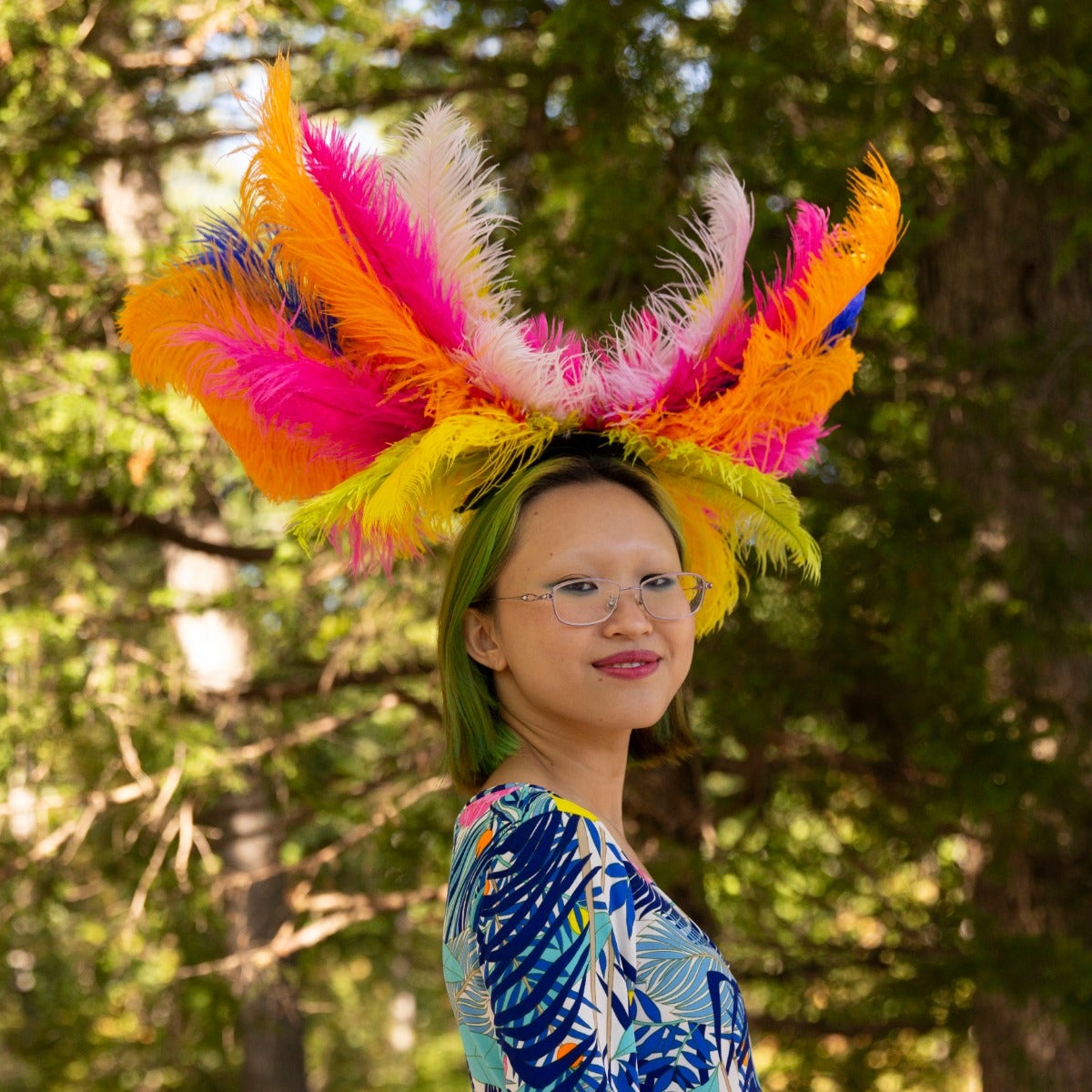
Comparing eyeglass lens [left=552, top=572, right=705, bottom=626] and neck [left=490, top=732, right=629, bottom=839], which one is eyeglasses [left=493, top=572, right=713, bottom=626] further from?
neck [left=490, top=732, right=629, bottom=839]

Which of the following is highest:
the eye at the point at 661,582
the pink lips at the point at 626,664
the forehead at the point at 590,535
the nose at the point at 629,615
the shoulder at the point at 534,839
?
the forehead at the point at 590,535

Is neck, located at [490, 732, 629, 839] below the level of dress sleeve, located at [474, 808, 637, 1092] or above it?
above

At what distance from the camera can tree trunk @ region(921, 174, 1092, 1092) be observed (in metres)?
4.73

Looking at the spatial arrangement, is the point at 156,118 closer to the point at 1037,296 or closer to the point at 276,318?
the point at 1037,296

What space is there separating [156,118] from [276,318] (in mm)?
6750

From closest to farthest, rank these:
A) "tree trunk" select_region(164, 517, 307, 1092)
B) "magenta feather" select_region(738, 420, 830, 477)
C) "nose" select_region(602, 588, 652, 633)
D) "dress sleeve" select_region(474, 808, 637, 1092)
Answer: "dress sleeve" select_region(474, 808, 637, 1092)
"nose" select_region(602, 588, 652, 633)
"magenta feather" select_region(738, 420, 830, 477)
"tree trunk" select_region(164, 517, 307, 1092)

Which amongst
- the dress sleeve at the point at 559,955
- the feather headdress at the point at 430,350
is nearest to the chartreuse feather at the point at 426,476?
the feather headdress at the point at 430,350

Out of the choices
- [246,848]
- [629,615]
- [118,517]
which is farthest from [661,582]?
[246,848]

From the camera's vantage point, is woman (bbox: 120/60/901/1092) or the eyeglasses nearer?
woman (bbox: 120/60/901/1092)

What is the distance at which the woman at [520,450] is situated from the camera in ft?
6.03

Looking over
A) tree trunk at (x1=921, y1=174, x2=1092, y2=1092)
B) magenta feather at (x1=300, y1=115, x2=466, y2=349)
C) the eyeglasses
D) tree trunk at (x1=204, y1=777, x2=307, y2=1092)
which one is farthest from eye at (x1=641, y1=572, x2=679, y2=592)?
tree trunk at (x1=204, y1=777, x2=307, y2=1092)

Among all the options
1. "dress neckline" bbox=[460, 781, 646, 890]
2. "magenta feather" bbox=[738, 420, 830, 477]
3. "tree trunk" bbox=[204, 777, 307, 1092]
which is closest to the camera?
"dress neckline" bbox=[460, 781, 646, 890]

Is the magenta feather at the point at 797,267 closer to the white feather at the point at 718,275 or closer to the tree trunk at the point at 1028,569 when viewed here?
the white feather at the point at 718,275

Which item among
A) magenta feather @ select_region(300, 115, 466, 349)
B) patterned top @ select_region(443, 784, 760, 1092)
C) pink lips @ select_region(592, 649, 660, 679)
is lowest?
patterned top @ select_region(443, 784, 760, 1092)
